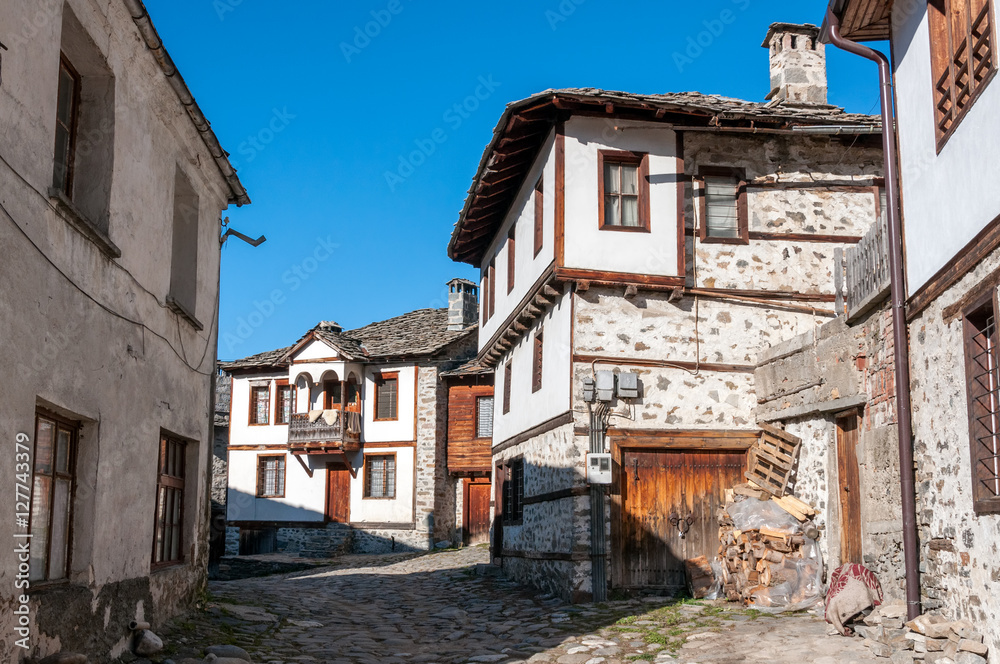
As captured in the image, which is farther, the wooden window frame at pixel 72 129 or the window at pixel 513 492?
the window at pixel 513 492

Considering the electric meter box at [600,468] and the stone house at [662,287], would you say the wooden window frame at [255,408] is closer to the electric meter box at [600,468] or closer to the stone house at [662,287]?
the stone house at [662,287]

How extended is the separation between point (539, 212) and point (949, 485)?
27.3ft

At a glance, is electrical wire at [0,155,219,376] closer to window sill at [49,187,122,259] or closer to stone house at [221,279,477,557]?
window sill at [49,187,122,259]

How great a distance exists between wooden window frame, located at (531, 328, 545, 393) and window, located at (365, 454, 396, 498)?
1468 cm

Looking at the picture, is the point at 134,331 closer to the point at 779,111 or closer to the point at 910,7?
the point at 910,7

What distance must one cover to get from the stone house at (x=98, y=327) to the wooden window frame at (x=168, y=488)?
3cm

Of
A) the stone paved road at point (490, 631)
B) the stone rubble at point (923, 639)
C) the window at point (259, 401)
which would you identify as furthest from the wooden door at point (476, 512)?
the stone rubble at point (923, 639)

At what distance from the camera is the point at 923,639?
23.5 ft

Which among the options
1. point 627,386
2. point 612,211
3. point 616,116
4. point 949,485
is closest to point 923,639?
point 949,485

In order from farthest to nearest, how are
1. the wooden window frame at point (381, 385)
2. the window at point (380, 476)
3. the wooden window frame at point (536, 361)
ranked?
the wooden window frame at point (381, 385), the window at point (380, 476), the wooden window frame at point (536, 361)

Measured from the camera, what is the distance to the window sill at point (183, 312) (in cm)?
962

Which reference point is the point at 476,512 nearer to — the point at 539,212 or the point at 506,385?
the point at 506,385

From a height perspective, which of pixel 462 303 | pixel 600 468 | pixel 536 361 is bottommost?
pixel 600 468

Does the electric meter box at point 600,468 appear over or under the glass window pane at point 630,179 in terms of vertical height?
under
